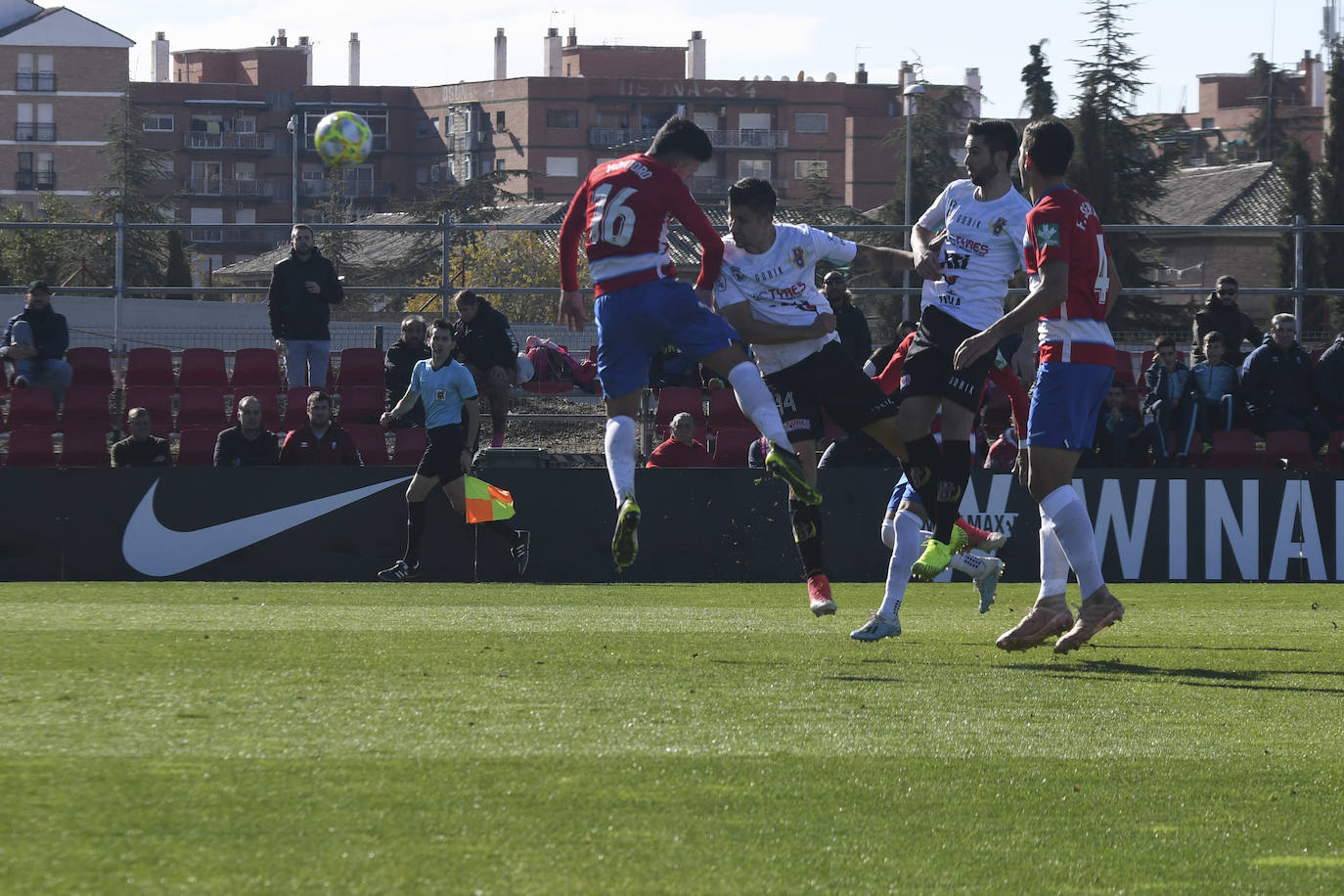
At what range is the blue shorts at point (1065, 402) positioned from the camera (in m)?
7.44

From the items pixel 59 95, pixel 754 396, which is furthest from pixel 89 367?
pixel 59 95

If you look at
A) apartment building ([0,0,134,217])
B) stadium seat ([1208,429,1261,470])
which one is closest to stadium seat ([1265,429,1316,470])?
stadium seat ([1208,429,1261,470])

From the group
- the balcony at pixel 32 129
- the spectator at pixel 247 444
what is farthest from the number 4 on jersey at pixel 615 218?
the balcony at pixel 32 129

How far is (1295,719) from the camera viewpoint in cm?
556

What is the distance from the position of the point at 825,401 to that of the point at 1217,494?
284 inches

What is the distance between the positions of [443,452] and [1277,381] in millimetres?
7710

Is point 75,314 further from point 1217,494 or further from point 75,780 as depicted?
point 75,780

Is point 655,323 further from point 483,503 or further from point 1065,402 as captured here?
point 483,503

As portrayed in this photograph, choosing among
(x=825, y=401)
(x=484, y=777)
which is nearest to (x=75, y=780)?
(x=484, y=777)

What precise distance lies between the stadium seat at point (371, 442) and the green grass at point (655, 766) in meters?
8.10

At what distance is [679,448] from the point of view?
49.1 feet

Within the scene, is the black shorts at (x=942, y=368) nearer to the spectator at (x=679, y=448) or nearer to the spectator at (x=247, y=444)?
the spectator at (x=679, y=448)

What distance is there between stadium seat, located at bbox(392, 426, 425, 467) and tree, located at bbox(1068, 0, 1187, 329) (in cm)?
3270

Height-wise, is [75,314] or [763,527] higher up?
[75,314]
